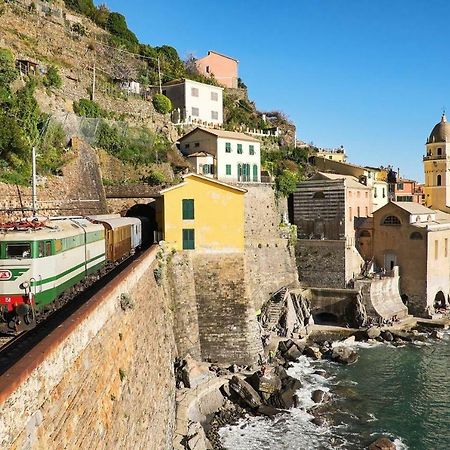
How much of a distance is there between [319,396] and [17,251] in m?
18.8

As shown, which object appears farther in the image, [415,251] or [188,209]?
[415,251]

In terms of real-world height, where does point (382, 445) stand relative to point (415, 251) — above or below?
below

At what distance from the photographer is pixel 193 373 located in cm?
2455

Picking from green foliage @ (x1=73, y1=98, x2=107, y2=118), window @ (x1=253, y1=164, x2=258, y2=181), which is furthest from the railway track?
window @ (x1=253, y1=164, x2=258, y2=181)

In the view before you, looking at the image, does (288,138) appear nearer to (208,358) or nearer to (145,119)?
(145,119)

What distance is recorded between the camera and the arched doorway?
44656 mm

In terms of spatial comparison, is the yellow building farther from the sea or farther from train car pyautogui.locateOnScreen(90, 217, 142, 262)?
the sea

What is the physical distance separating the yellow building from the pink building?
4385 cm

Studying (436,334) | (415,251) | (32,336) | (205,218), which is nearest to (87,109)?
(205,218)

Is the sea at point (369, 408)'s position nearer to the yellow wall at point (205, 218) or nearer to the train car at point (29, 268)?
the yellow wall at point (205, 218)

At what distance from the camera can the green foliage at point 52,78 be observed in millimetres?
37244

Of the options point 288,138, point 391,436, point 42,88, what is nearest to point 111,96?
point 42,88

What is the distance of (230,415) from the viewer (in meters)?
24.0

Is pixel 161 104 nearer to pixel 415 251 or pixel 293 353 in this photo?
pixel 415 251
